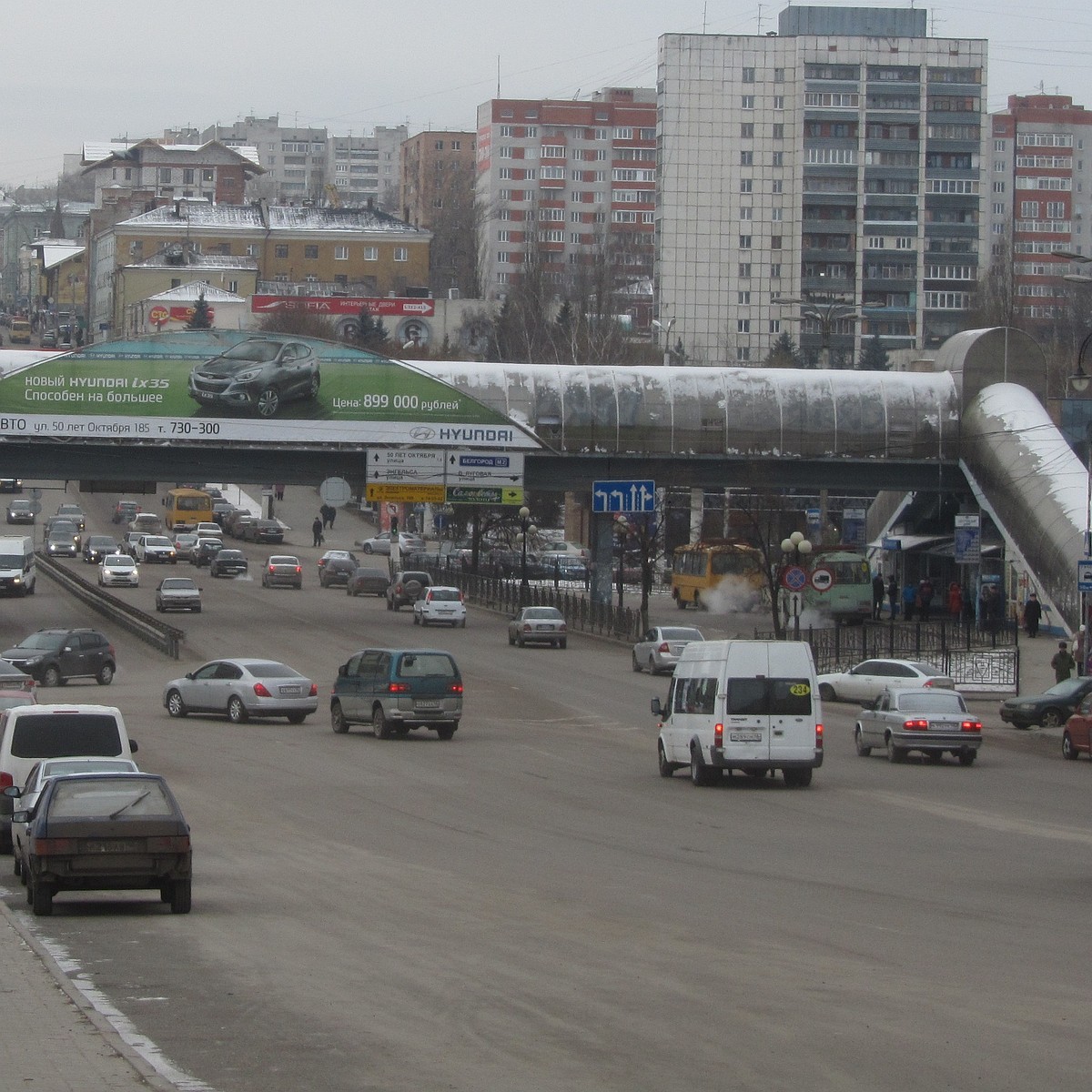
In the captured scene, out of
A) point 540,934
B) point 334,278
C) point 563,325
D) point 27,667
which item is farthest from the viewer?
point 334,278

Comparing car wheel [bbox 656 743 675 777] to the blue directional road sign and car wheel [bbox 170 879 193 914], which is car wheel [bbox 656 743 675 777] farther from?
the blue directional road sign

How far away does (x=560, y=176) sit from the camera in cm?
18438

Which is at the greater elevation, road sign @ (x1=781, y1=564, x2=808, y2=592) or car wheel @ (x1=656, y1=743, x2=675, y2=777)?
road sign @ (x1=781, y1=564, x2=808, y2=592)

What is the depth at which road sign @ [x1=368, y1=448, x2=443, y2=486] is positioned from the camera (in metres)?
63.1

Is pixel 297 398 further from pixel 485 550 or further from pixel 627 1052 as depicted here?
pixel 627 1052

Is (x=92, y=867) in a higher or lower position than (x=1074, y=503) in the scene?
lower

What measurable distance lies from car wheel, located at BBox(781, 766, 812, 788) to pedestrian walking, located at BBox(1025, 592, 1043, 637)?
2734 cm

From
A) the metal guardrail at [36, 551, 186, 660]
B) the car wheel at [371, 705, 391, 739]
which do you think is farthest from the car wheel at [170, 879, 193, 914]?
the metal guardrail at [36, 551, 186, 660]

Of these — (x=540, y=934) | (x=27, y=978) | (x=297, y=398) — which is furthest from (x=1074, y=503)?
(x=27, y=978)

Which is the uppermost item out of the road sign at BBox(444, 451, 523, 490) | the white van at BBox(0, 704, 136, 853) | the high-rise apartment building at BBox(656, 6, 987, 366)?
the high-rise apartment building at BBox(656, 6, 987, 366)

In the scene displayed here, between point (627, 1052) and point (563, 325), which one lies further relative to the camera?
point (563, 325)

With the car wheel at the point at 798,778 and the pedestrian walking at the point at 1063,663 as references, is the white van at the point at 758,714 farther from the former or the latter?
the pedestrian walking at the point at 1063,663

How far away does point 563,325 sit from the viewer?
126 meters

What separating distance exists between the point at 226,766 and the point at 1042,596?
32.3 metres
